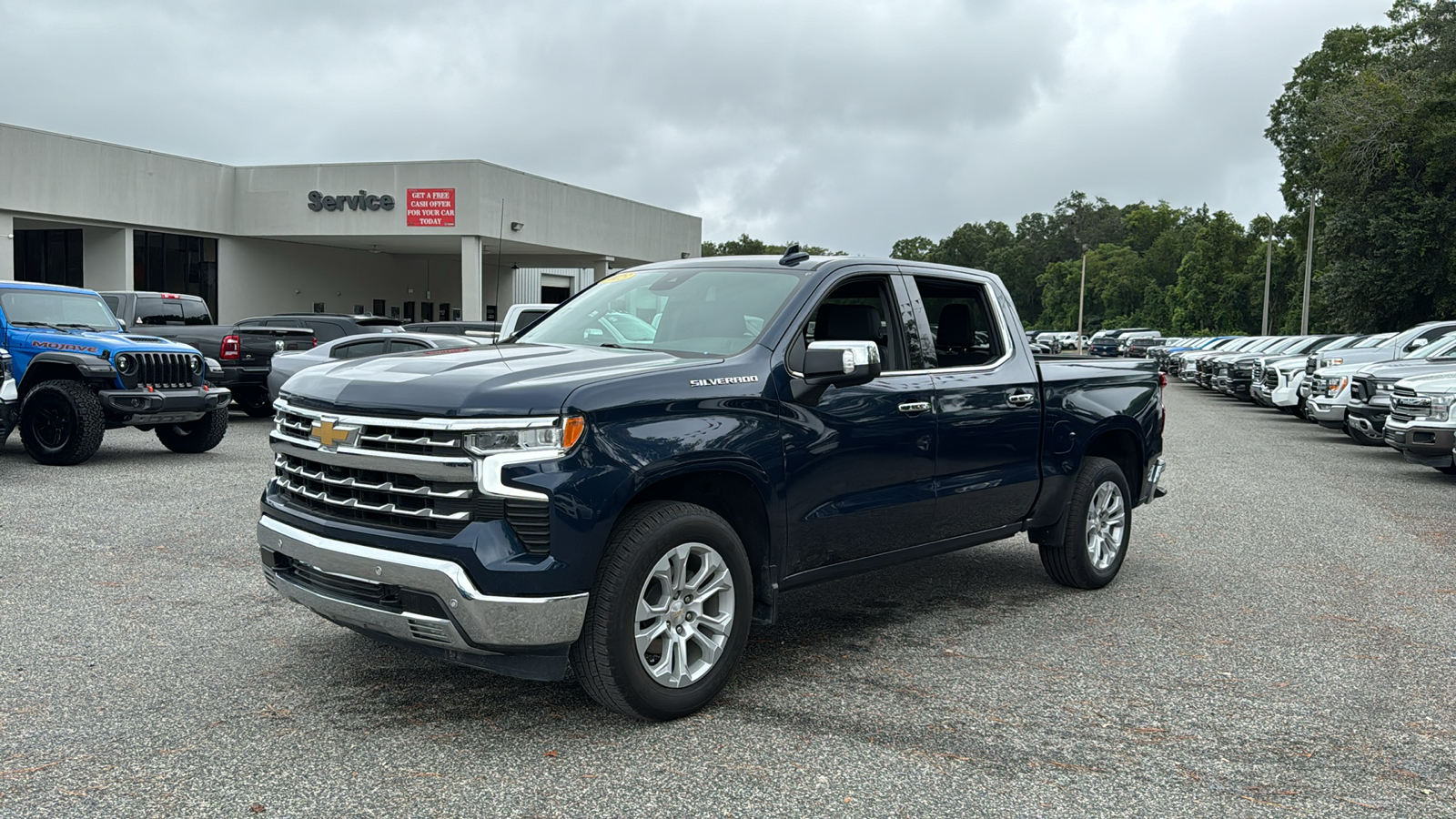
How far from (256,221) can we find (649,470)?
4133 cm

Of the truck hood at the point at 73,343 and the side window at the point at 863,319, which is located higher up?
the side window at the point at 863,319

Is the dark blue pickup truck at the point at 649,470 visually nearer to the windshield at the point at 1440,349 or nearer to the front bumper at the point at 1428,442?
the front bumper at the point at 1428,442

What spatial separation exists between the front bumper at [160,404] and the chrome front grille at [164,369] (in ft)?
0.33

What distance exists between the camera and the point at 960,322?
6.68m

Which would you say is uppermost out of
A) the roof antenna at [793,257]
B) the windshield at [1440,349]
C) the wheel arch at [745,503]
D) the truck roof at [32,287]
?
the roof antenna at [793,257]

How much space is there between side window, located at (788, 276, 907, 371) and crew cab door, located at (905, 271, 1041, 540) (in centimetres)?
20

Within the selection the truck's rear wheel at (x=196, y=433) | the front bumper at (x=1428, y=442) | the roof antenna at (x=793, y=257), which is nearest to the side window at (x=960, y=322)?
the roof antenna at (x=793, y=257)

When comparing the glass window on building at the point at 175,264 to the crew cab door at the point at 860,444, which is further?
the glass window on building at the point at 175,264

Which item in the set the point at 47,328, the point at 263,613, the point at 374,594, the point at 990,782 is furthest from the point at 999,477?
the point at 47,328

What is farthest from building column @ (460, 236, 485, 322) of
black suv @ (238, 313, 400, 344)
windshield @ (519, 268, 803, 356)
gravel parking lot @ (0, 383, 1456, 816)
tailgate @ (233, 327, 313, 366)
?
windshield @ (519, 268, 803, 356)

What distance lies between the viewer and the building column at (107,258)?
3812 centimetres

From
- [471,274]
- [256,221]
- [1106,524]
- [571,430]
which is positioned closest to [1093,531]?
[1106,524]

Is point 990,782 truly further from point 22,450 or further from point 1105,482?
point 22,450

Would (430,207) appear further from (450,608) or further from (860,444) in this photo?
(450,608)
